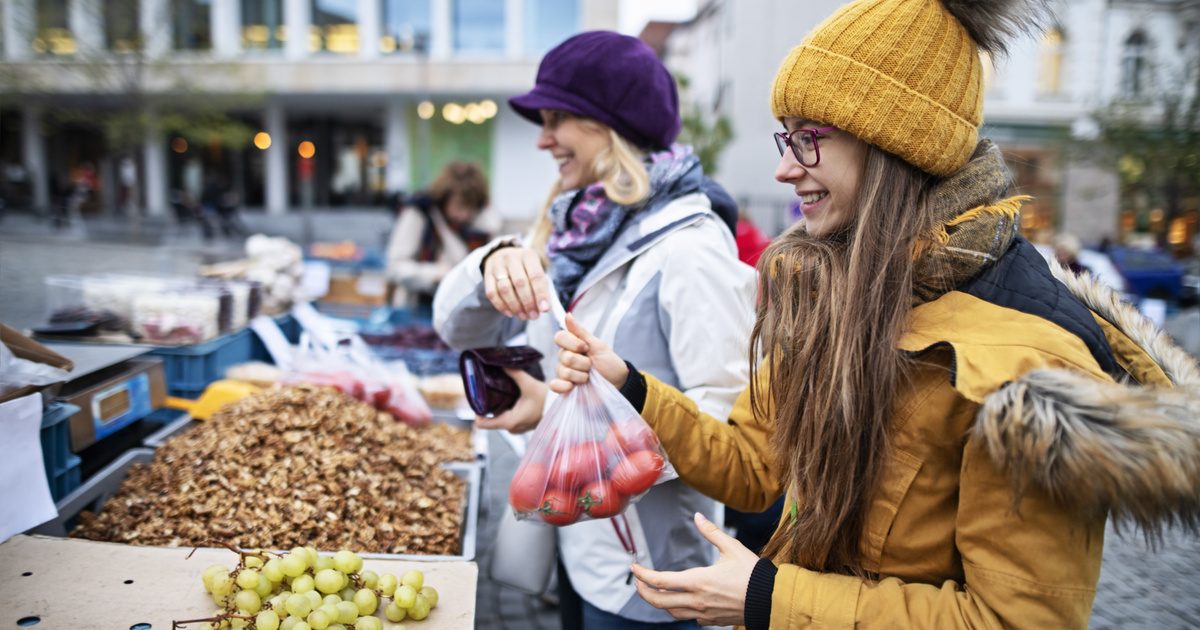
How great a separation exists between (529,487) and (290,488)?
2.47 feet

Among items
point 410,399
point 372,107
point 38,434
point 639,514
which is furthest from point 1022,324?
point 372,107

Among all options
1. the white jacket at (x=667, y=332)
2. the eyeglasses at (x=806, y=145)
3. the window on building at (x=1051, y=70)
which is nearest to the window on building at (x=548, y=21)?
the window on building at (x=1051, y=70)

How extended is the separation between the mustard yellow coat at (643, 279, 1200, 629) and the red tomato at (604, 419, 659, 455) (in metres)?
0.46

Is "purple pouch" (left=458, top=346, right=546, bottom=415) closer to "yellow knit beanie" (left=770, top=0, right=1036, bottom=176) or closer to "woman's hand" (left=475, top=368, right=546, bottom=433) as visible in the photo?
"woman's hand" (left=475, top=368, right=546, bottom=433)

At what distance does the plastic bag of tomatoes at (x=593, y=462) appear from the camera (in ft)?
5.31

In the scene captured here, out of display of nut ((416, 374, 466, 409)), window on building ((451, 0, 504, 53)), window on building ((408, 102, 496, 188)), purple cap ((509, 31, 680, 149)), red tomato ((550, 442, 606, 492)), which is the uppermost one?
window on building ((451, 0, 504, 53))

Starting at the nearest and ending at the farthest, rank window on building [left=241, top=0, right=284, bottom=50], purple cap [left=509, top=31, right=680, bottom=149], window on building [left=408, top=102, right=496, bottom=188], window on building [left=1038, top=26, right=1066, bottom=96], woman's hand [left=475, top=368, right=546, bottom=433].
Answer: woman's hand [left=475, top=368, right=546, bottom=433], purple cap [left=509, top=31, right=680, bottom=149], window on building [left=1038, top=26, right=1066, bottom=96], window on building [left=241, top=0, right=284, bottom=50], window on building [left=408, top=102, right=496, bottom=188]

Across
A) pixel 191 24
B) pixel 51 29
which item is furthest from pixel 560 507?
pixel 191 24

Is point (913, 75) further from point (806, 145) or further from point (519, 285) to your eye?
point (519, 285)

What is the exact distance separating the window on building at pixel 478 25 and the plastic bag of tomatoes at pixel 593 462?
24.6 m

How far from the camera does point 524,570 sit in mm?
2266

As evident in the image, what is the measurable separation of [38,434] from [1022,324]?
2.08 meters

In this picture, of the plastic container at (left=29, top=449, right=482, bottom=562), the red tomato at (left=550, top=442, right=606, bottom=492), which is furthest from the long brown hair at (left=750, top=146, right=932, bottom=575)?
the plastic container at (left=29, top=449, right=482, bottom=562)

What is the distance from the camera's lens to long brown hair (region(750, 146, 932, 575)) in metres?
1.23
